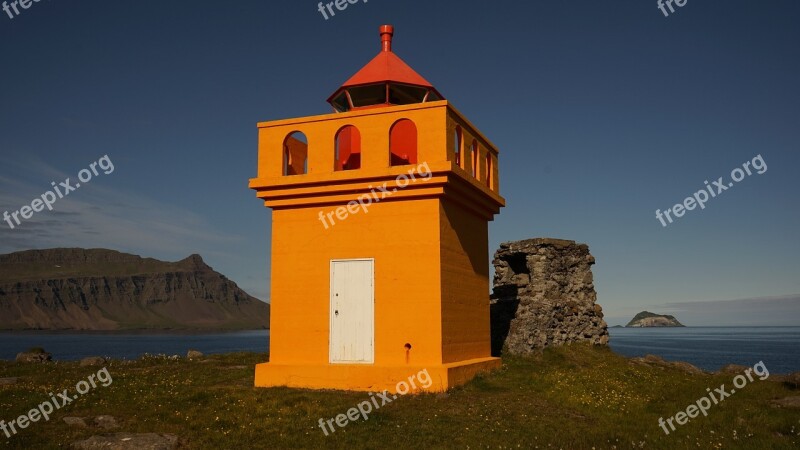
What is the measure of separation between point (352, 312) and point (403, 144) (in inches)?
165

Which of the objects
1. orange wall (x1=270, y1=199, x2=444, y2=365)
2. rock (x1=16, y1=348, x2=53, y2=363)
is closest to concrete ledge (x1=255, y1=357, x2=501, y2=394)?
orange wall (x1=270, y1=199, x2=444, y2=365)

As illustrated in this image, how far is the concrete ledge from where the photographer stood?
41.9 ft

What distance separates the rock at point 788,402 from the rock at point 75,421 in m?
12.7

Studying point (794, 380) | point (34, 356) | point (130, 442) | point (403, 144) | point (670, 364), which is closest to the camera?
point (130, 442)

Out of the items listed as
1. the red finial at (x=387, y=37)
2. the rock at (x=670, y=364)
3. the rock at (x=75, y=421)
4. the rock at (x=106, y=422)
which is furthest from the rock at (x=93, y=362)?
the rock at (x=670, y=364)

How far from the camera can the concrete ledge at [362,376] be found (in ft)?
41.9

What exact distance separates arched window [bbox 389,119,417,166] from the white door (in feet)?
8.87

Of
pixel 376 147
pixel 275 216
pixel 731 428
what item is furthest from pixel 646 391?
pixel 275 216

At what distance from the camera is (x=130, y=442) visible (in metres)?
9.50

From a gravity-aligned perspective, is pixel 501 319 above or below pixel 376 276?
below

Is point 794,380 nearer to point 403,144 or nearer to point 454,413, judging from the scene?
point 454,413

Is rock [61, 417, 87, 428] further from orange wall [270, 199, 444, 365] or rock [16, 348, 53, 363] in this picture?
rock [16, 348, 53, 363]

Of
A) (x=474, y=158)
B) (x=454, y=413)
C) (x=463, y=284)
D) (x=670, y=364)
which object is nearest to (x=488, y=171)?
(x=474, y=158)

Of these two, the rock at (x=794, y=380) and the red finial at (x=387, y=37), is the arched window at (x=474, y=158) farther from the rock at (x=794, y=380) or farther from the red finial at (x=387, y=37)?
the rock at (x=794, y=380)
